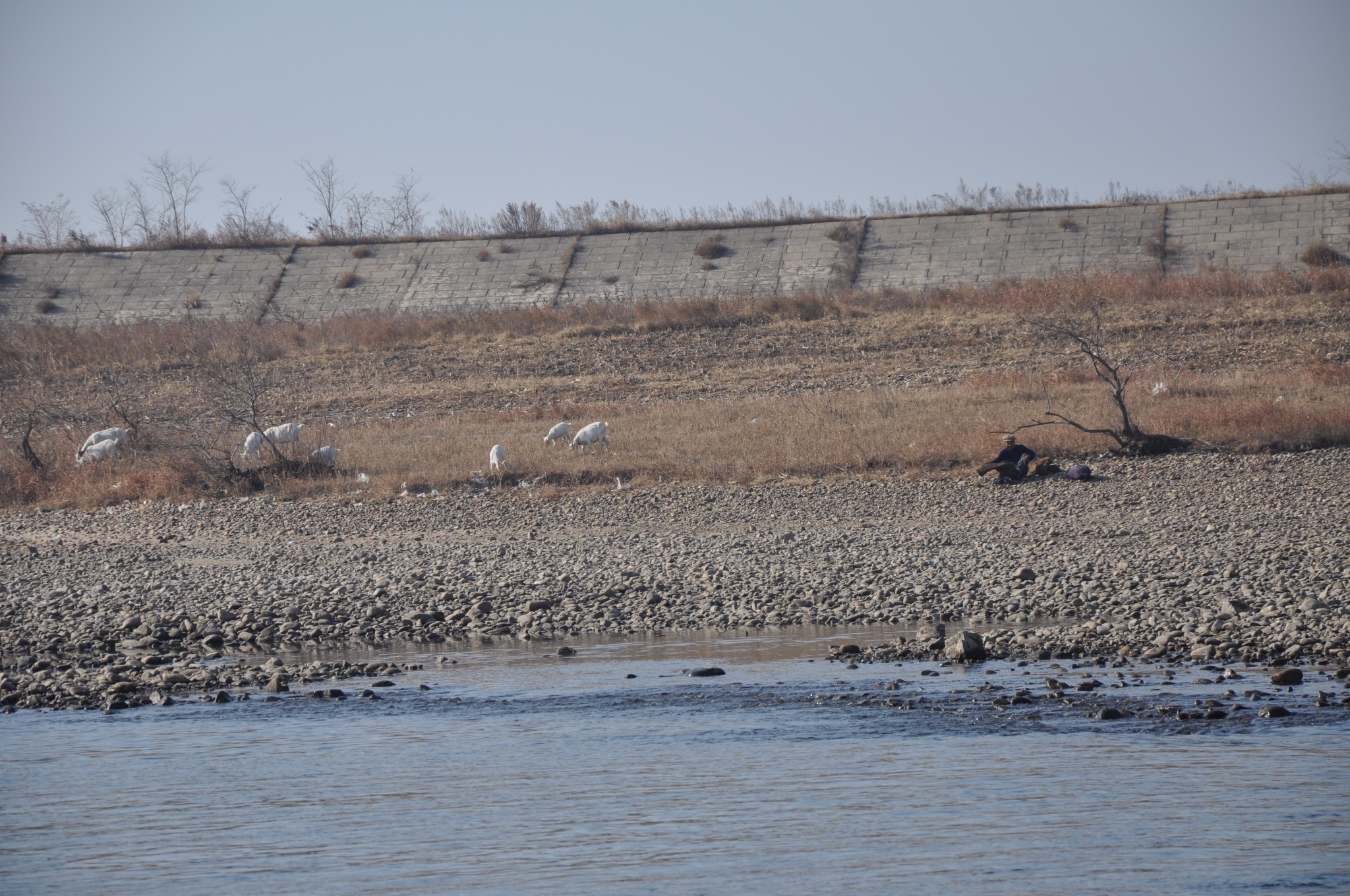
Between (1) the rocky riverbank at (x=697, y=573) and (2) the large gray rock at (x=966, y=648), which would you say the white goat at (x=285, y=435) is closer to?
(1) the rocky riverbank at (x=697, y=573)

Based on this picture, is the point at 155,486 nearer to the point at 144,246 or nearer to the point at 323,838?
the point at 323,838

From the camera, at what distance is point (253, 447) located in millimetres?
20031

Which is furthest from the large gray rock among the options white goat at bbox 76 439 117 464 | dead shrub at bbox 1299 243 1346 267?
dead shrub at bbox 1299 243 1346 267

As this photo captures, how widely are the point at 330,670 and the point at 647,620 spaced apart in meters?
2.78

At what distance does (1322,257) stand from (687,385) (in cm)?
1948

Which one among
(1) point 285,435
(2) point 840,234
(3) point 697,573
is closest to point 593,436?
(1) point 285,435

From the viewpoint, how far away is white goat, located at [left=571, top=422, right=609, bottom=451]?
19.7m

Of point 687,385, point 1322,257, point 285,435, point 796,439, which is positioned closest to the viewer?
point 796,439

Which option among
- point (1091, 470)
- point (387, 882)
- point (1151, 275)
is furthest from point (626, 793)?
point (1151, 275)

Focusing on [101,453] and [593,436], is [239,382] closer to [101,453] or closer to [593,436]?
[101,453]

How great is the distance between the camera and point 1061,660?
9.24 meters

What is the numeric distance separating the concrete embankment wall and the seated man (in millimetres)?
22011

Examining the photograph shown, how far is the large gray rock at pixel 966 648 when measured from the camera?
30.7 ft

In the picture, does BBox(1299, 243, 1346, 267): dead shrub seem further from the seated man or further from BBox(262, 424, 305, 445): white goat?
BBox(262, 424, 305, 445): white goat
